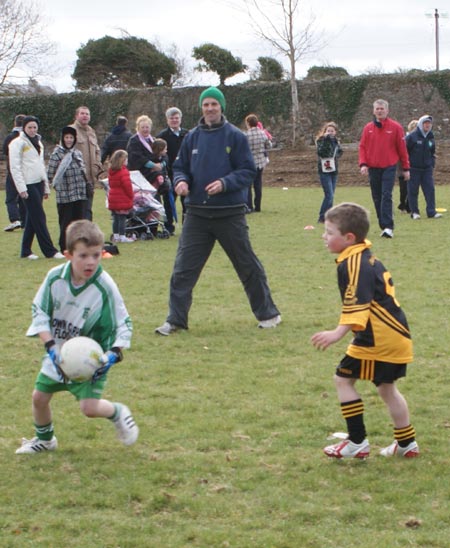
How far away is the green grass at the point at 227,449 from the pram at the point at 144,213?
5.53 m

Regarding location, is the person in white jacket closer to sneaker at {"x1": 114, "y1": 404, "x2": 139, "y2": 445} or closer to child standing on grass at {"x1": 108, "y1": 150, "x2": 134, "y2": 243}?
child standing on grass at {"x1": 108, "y1": 150, "x2": 134, "y2": 243}

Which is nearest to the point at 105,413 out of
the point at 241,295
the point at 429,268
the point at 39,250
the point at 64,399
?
the point at 64,399

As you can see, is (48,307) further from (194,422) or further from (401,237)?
(401,237)

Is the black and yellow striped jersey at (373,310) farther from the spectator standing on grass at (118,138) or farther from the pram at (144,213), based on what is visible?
the spectator standing on grass at (118,138)

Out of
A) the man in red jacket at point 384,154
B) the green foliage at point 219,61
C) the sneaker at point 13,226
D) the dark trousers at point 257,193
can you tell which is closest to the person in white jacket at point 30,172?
the sneaker at point 13,226

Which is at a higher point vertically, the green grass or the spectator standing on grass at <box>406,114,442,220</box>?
the spectator standing on grass at <box>406,114,442,220</box>

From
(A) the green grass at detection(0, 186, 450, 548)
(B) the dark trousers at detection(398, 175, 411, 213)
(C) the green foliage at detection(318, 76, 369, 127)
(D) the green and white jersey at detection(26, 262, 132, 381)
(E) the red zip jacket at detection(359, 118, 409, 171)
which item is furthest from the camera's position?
(C) the green foliage at detection(318, 76, 369, 127)

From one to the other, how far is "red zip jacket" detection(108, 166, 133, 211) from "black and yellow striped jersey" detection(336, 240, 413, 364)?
1002 cm

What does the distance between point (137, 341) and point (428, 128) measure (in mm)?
11625

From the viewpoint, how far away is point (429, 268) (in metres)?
11.9

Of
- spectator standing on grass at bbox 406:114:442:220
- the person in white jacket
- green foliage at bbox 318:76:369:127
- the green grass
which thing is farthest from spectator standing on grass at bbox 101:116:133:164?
green foliage at bbox 318:76:369:127

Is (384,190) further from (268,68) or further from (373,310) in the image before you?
(268,68)

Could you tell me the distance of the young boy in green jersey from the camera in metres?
5.04

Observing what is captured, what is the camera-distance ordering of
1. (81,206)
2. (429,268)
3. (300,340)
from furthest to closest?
(81,206) < (429,268) < (300,340)
